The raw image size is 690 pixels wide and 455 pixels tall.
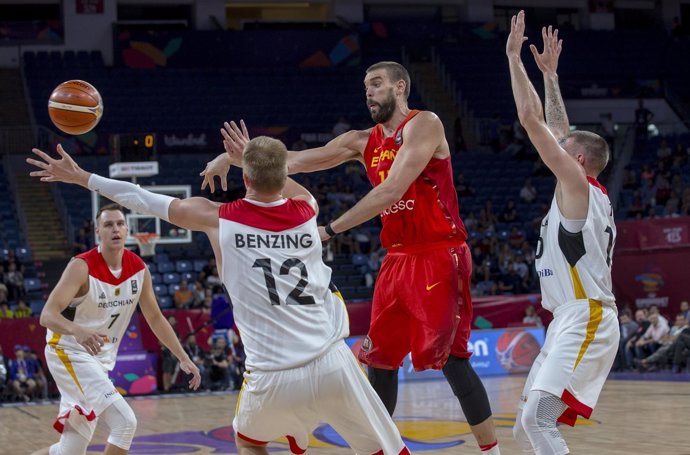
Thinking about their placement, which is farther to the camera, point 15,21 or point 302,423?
point 15,21

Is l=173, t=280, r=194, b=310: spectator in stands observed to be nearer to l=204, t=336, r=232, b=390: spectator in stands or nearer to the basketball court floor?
l=204, t=336, r=232, b=390: spectator in stands

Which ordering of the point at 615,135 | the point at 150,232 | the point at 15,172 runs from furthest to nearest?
the point at 615,135 → the point at 15,172 → the point at 150,232

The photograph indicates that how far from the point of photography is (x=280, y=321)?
4426 millimetres

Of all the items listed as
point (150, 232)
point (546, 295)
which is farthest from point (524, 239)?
point (546, 295)

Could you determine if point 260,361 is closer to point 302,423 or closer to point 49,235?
point 302,423

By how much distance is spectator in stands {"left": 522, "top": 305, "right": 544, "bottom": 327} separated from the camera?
18.5 metres

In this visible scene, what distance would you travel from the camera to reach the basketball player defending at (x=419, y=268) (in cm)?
575

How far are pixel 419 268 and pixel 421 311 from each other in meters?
0.25

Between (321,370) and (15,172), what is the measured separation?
21.9 metres

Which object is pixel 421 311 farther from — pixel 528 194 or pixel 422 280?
pixel 528 194

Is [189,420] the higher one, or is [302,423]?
[302,423]

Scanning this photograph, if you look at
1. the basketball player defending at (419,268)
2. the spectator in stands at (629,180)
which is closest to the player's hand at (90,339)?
the basketball player defending at (419,268)

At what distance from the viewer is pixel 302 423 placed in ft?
14.7

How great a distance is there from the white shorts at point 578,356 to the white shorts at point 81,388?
8.67ft
